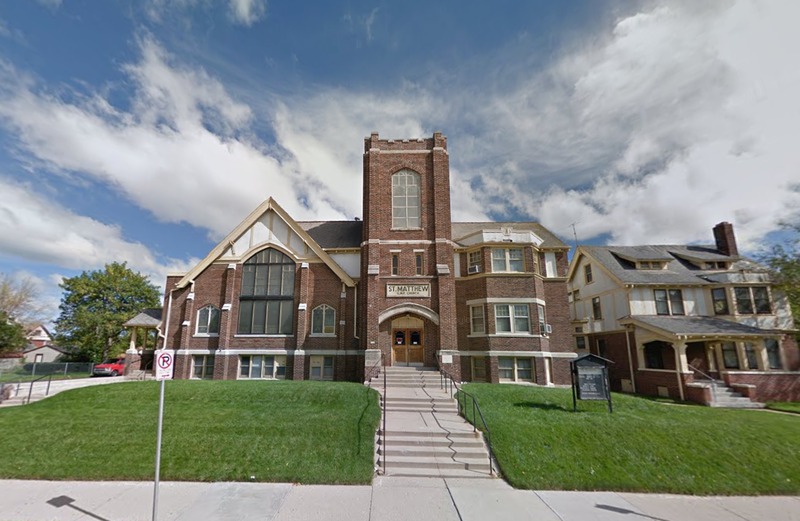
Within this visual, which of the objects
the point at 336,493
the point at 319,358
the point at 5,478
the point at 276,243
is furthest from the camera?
the point at 276,243

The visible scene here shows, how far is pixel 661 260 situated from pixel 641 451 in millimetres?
20740

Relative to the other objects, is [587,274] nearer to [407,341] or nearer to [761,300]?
[761,300]

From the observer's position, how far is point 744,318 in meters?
22.6

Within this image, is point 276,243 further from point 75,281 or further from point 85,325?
point 75,281

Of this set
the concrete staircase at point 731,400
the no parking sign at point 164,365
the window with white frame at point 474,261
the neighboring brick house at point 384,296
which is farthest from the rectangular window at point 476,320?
the no parking sign at point 164,365

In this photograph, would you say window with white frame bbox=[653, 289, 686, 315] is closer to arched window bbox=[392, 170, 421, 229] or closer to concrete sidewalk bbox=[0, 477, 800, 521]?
arched window bbox=[392, 170, 421, 229]

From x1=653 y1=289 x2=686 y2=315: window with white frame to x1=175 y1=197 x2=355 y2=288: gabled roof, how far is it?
65.6ft

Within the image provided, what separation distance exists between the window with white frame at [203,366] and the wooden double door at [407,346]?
10900mm

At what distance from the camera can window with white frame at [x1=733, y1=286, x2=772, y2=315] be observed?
22672 mm

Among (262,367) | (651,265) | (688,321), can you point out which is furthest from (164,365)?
(651,265)

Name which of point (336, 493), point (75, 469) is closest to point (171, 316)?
point (75, 469)

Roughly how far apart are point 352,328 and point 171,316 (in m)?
11.3

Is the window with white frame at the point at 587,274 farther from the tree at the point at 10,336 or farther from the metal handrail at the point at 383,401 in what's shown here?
the tree at the point at 10,336

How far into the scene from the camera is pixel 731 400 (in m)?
18.9
